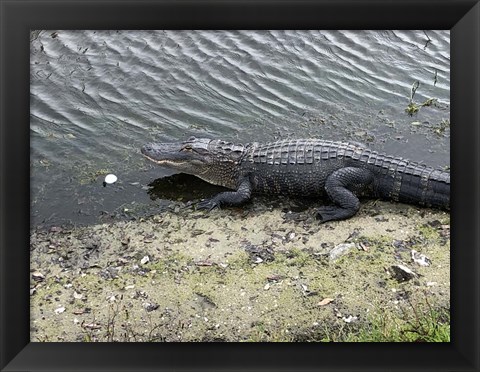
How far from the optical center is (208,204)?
4.87m

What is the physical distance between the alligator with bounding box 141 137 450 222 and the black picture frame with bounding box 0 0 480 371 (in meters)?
1.21

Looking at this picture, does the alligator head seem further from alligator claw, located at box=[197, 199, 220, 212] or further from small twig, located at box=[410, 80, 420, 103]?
small twig, located at box=[410, 80, 420, 103]

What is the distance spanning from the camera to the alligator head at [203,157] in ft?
16.8

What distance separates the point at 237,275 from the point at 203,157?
1462mm

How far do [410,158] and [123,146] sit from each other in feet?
8.51

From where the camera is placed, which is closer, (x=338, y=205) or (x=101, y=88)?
(x=338, y=205)

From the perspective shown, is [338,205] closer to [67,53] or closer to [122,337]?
[122,337]

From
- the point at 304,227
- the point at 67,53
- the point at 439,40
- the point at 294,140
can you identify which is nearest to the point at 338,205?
the point at 304,227

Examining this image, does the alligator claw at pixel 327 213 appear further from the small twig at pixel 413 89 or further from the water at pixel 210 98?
the small twig at pixel 413 89

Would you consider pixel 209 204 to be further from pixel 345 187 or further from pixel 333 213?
pixel 345 187

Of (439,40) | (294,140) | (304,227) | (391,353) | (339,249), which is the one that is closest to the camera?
(391,353)

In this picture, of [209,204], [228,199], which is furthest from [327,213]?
[209,204]

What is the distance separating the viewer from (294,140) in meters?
5.11

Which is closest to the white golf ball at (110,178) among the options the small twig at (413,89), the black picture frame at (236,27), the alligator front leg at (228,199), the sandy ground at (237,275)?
the sandy ground at (237,275)
